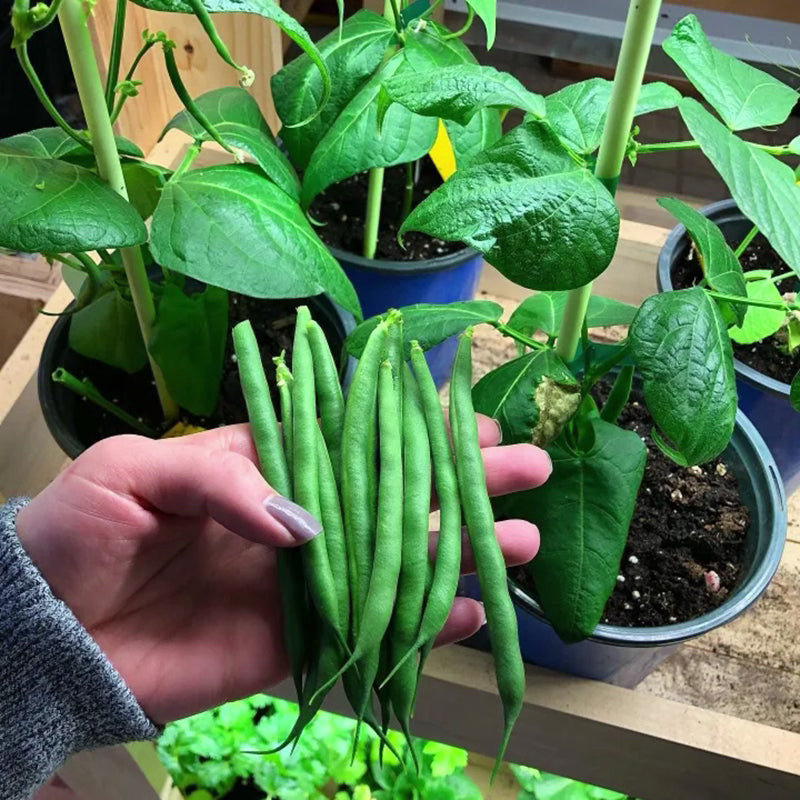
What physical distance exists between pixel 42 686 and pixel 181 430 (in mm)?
266

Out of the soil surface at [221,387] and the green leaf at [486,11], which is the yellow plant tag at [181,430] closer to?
the soil surface at [221,387]

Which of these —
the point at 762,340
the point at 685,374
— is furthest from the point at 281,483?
the point at 762,340

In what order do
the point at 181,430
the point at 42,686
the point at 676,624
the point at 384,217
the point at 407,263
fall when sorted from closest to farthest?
the point at 42,686 → the point at 676,624 → the point at 181,430 → the point at 407,263 → the point at 384,217

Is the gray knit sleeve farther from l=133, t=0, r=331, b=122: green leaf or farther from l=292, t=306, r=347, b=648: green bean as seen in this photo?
l=133, t=0, r=331, b=122: green leaf

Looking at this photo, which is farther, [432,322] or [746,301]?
[432,322]

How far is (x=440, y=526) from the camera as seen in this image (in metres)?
0.51

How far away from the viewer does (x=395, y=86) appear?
0.48 metres

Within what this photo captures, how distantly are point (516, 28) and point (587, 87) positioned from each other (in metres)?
0.55

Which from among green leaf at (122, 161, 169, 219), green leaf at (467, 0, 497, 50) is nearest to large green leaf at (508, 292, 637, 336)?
green leaf at (467, 0, 497, 50)

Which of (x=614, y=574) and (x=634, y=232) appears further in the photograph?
(x=634, y=232)

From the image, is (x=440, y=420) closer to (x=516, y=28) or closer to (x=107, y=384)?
(x=107, y=384)

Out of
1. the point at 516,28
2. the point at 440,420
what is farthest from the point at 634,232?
the point at 440,420

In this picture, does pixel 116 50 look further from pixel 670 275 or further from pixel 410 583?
pixel 670 275

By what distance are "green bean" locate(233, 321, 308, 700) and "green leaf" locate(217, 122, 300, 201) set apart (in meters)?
0.18
